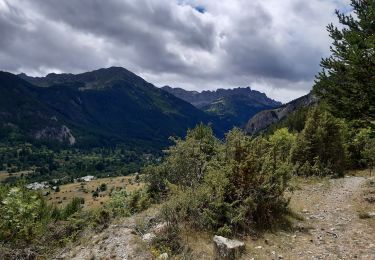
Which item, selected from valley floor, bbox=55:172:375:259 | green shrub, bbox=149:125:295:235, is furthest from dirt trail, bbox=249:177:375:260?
green shrub, bbox=149:125:295:235

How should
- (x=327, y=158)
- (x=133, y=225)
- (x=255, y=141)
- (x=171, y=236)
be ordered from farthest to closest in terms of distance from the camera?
(x=327, y=158) < (x=255, y=141) < (x=133, y=225) < (x=171, y=236)

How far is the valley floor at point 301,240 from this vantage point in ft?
46.4

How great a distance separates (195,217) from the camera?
15953 mm

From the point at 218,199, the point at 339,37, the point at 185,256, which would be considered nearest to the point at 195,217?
the point at 218,199

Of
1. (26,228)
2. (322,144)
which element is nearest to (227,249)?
(26,228)

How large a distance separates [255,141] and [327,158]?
18112 millimetres

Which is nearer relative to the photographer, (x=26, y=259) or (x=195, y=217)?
(x=195, y=217)

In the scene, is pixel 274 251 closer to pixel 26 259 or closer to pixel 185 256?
pixel 185 256

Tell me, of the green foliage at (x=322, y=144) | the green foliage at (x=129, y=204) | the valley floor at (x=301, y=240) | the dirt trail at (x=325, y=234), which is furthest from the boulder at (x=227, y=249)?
the green foliage at (x=322, y=144)

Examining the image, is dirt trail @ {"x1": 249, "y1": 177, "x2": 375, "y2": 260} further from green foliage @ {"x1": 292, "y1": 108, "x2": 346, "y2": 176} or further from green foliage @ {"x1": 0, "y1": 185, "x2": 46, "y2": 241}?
green foliage @ {"x1": 0, "y1": 185, "x2": 46, "y2": 241}

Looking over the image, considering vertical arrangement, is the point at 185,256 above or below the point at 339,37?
below

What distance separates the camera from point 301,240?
606 inches

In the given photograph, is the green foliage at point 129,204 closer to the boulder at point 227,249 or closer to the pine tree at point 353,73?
the boulder at point 227,249

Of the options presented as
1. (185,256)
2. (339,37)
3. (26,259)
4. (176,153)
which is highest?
(339,37)
